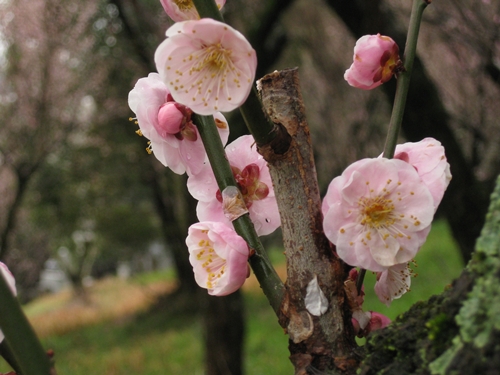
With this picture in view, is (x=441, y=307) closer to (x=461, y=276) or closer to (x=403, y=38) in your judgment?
(x=461, y=276)

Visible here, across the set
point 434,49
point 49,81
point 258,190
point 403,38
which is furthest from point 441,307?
point 49,81

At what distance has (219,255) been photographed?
65 centimetres

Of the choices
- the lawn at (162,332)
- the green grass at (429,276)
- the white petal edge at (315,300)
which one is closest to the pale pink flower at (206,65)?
the white petal edge at (315,300)

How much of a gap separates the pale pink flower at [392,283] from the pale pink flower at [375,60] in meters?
0.28

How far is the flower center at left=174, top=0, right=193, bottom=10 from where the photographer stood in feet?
2.15

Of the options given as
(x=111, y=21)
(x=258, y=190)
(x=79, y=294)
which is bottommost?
(x=79, y=294)

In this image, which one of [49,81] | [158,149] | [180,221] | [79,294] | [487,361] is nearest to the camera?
[487,361]

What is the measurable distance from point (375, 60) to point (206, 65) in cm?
24

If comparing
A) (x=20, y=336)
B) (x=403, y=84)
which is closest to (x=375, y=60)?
(x=403, y=84)

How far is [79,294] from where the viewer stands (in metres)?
11.7

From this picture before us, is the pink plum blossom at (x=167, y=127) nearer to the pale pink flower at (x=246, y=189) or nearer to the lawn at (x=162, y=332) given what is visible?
the pale pink flower at (x=246, y=189)

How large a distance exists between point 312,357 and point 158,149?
36cm

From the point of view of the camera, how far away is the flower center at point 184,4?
0.65 meters

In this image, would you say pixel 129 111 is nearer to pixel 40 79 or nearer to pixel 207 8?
pixel 40 79
